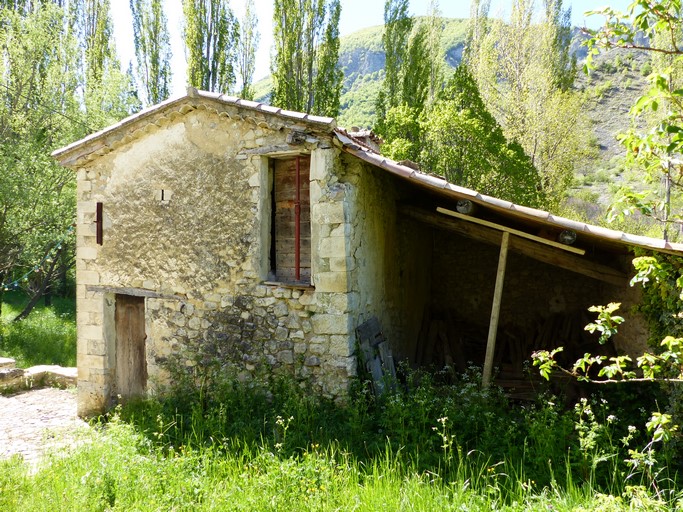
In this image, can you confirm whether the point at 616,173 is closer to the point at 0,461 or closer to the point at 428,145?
the point at 428,145

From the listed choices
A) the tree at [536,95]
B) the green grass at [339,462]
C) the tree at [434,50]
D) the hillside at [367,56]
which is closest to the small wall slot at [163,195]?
the green grass at [339,462]

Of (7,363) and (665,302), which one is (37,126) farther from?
(665,302)

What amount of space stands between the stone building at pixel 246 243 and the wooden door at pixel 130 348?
2 centimetres

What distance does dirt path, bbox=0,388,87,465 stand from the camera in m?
5.95

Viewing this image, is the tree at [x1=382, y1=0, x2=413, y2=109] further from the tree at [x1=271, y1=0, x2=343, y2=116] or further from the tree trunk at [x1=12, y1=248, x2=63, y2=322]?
the tree trunk at [x1=12, y1=248, x2=63, y2=322]

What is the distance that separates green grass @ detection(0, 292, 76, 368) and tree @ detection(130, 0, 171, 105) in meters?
9.49

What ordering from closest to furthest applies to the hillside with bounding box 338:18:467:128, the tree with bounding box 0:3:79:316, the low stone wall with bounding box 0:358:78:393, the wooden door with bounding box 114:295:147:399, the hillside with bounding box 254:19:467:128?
the wooden door with bounding box 114:295:147:399 → the low stone wall with bounding box 0:358:78:393 → the tree with bounding box 0:3:79:316 → the hillside with bounding box 254:19:467:128 → the hillside with bounding box 338:18:467:128

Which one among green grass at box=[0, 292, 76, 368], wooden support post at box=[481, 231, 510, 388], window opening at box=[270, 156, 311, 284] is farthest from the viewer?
green grass at box=[0, 292, 76, 368]

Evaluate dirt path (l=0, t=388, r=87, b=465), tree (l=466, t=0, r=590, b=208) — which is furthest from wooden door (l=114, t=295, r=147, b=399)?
tree (l=466, t=0, r=590, b=208)

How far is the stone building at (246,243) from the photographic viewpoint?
5742 millimetres

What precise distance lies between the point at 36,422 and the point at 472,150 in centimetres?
1052

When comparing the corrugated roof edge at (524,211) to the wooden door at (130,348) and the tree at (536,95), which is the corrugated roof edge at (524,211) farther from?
the tree at (536,95)

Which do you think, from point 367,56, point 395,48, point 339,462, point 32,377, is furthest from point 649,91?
point 367,56

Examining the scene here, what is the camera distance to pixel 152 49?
19.4 meters
